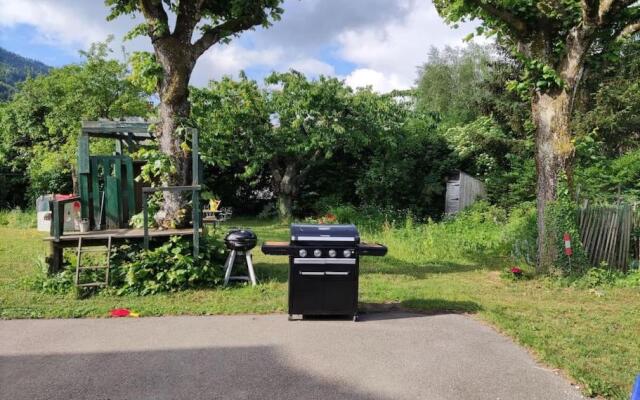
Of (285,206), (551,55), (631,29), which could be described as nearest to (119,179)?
(551,55)

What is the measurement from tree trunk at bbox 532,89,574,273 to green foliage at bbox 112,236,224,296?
19.0ft

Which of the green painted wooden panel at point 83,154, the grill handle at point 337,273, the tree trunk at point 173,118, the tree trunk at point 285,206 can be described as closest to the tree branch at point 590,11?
the grill handle at point 337,273

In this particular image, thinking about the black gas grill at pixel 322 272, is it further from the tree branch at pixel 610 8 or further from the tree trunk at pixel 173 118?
the tree branch at pixel 610 8

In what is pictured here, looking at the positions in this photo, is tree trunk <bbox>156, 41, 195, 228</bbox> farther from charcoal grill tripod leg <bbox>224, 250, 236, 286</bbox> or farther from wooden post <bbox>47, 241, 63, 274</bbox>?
wooden post <bbox>47, 241, 63, 274</bbox>

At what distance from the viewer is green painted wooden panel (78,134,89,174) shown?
8.43m

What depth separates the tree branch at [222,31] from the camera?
853cm

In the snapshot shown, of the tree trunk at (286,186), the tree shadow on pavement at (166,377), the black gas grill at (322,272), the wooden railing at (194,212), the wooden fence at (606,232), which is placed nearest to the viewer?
the tree shadow on pavement at (166,377)

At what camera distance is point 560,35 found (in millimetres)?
9156

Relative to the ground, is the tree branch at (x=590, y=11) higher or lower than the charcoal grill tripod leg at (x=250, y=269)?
higher

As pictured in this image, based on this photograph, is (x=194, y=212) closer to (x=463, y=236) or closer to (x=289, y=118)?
(x=463, y=236)

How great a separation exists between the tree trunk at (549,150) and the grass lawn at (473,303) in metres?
0.74

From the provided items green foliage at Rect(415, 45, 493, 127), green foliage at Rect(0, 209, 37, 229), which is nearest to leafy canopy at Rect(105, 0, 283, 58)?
green foliage at Rect(0, 209, 37, 229)

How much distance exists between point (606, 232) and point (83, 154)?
30.8 feet

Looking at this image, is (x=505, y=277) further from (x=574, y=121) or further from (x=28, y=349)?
(x=574, y=121)
